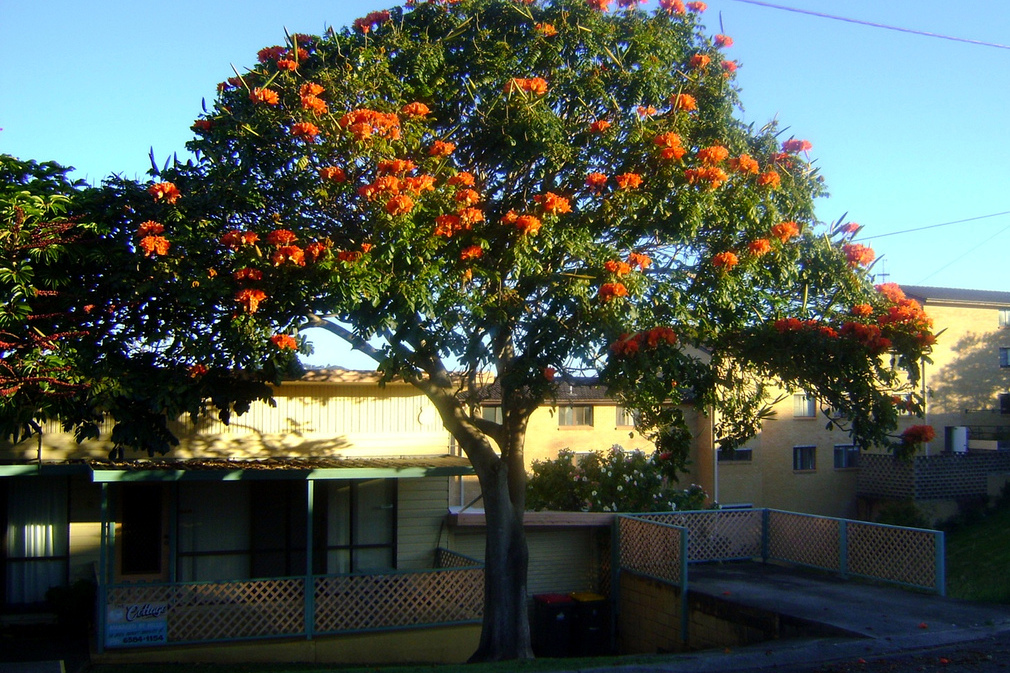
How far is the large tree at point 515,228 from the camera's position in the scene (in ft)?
32.6

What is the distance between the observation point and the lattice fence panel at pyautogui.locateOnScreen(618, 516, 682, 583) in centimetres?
1492

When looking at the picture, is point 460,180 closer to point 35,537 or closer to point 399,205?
point 399,205

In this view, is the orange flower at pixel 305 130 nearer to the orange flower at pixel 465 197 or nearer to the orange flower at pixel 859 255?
the orange flower at pixel 465 197

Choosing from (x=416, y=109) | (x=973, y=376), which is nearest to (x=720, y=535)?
(x=416, y=109)

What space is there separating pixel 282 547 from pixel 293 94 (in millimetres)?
7712

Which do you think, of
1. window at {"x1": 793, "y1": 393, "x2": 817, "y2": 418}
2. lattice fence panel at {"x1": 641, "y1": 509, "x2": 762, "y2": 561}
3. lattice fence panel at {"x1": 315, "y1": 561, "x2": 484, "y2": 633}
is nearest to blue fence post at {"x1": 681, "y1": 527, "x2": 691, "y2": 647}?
lattice fence panel at {"x1": 641, "y1": 509, "x2": 762, "y2": 561}

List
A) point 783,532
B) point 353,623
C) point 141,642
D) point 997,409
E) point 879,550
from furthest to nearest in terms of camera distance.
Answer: point 997,409 < point 783,532 < point 879,550 < point 353,623 < point 141,642

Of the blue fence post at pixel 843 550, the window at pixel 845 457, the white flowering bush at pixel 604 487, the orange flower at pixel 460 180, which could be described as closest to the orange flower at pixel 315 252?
the orange flower at pixel 460 180

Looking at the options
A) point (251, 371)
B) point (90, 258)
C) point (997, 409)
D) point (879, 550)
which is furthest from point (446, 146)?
point (997, 409)

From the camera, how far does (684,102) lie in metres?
11.1

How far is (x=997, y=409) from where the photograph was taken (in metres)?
36.3

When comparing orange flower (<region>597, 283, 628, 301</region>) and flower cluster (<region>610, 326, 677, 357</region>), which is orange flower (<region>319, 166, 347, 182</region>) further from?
flower cluster (<region>610, 326, 677, 357</region>)

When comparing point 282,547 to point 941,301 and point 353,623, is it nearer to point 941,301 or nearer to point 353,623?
point 353,623

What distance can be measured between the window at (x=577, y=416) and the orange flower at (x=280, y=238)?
778 inches
